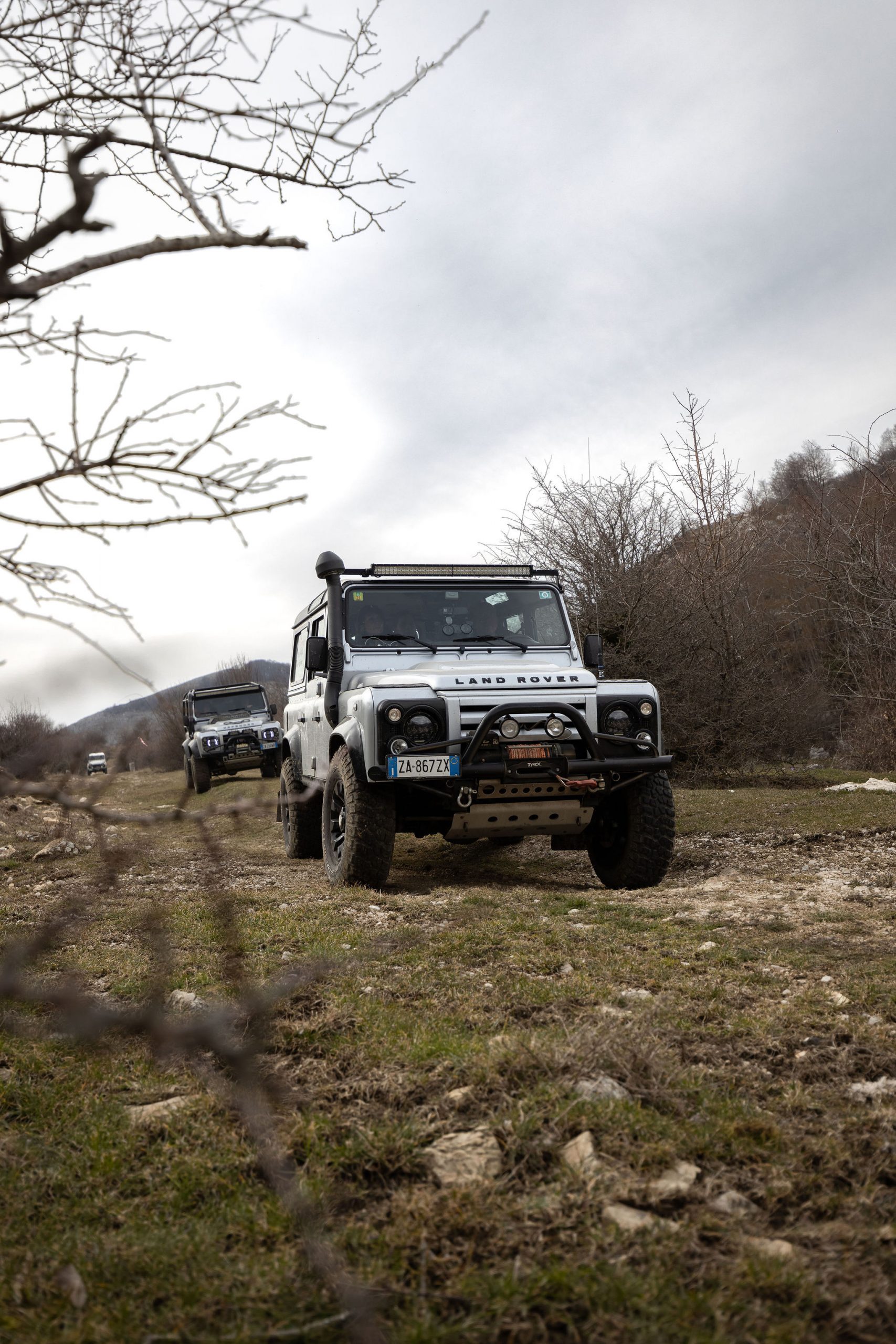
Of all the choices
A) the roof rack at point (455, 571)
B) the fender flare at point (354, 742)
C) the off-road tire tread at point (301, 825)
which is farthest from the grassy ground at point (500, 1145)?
the off-road tire tread at point (301, 825)

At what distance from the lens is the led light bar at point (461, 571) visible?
23.0ft

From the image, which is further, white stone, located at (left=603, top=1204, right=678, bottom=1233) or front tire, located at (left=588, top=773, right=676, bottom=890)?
front tire, located at (left=588, top=773, right=676, bottom=890)

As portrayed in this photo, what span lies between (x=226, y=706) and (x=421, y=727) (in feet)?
50.2

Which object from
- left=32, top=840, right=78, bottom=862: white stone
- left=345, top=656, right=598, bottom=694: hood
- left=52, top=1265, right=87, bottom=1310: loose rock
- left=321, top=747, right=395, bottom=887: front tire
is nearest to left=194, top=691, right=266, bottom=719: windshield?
left=32, top=840, right=78, bottom=862: white stone

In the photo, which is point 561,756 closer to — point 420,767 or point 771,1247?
point 420,767

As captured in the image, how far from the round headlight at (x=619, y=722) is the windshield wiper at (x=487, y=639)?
101cm

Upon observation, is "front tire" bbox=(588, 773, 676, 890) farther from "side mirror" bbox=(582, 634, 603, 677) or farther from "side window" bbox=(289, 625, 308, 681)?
"side window" bbox=(289, 625, 308, 681)

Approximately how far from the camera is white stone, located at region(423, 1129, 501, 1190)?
2.08m

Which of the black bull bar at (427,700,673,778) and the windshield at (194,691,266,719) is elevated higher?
the windshield at (194,691,266,719)

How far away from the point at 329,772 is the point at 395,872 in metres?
1.43

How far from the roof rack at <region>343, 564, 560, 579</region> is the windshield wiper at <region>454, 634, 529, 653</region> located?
47 cm

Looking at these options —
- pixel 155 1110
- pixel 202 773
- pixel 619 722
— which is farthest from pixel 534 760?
pixel 202 773

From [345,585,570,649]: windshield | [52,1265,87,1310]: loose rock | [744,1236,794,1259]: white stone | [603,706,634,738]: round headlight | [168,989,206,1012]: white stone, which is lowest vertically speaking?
[52,1265,87,1310]: loose rock

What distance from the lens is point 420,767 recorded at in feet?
18.5
